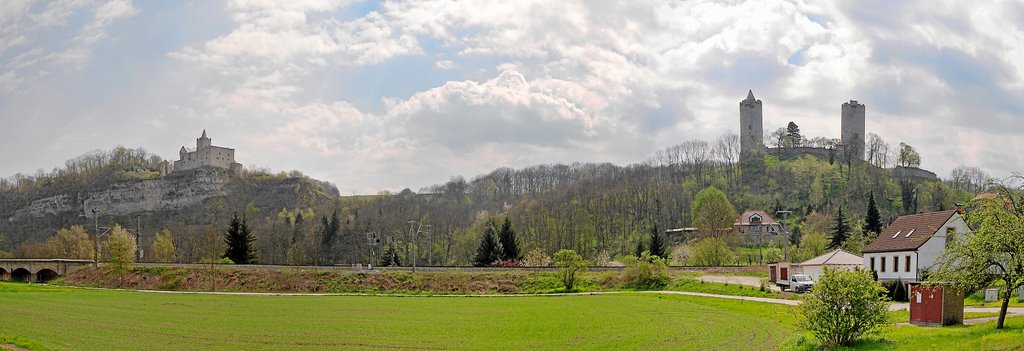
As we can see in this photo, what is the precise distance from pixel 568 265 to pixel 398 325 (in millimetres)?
38193

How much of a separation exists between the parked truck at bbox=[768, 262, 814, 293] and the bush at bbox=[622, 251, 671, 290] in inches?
371

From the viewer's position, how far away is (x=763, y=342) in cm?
2809

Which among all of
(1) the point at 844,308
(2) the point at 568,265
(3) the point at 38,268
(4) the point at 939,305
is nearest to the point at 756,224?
(2) the point at 568,265

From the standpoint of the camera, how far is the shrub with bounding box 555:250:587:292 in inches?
2867

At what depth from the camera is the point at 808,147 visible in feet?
630

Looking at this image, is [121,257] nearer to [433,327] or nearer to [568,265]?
[568,265]

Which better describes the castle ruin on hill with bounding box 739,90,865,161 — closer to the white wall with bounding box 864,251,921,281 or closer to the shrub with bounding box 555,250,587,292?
the shrub with bounding box 555,250,587,292

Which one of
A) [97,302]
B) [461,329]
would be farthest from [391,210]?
[461,329]

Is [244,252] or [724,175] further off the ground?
[724,175]

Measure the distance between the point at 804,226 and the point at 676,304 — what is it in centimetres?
8708

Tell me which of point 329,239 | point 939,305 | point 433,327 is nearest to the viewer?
point 939,305

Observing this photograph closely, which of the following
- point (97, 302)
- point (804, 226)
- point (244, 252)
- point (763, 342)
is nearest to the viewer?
point (763, 342)

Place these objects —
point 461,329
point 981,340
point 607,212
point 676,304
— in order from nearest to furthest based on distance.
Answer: point 981,340, point 461,329, point 676,304, point 607,212

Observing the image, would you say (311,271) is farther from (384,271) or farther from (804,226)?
(804,226)
